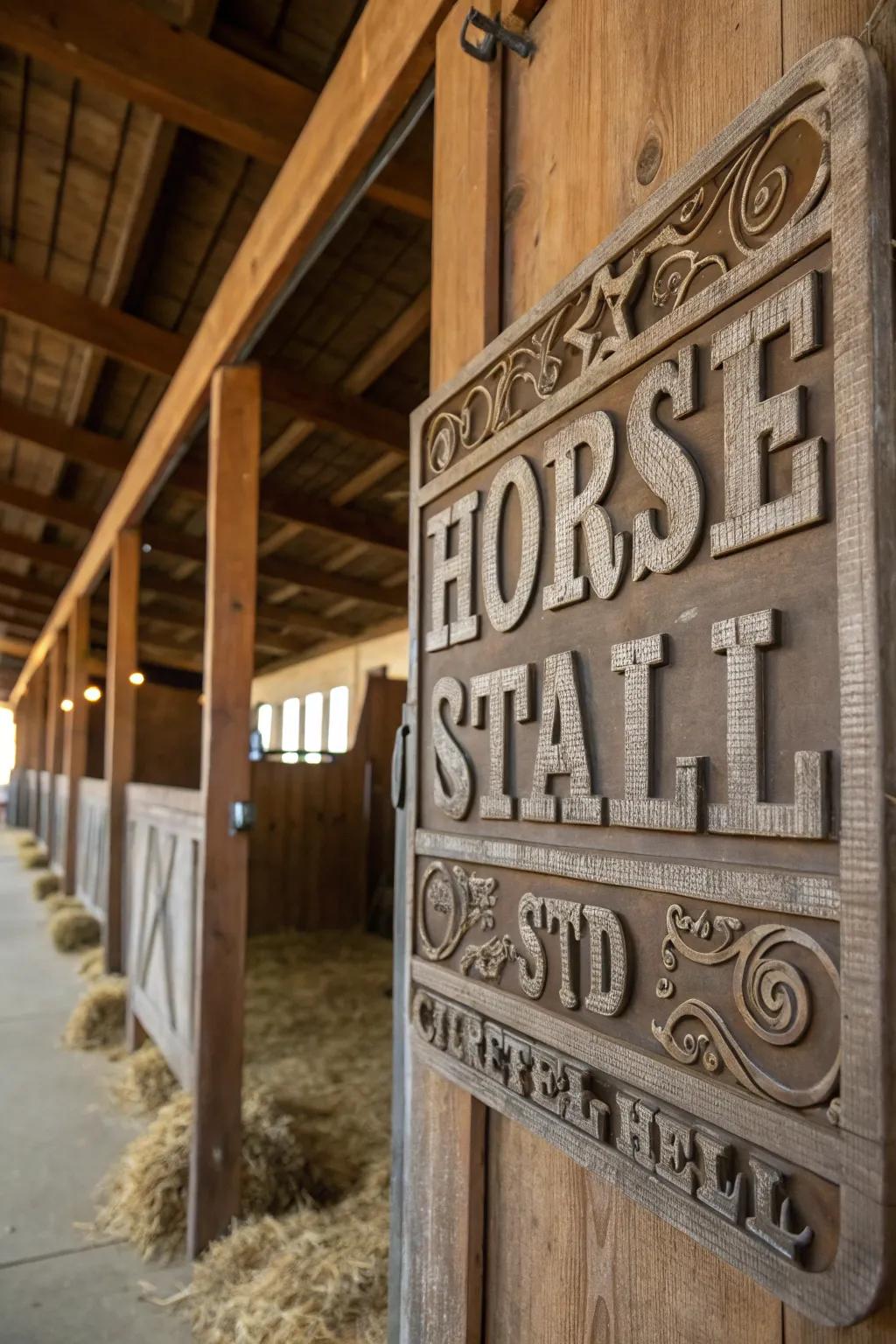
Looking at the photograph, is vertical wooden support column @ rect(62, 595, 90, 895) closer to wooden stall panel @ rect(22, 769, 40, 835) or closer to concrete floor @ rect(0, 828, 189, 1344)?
concrete floor @ rect(0, 828, 189, 1344)

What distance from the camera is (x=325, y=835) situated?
21.0ft

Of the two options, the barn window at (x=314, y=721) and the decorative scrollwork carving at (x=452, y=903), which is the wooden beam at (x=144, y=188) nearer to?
the decorative scrollwork carving at (x=452, y=903)

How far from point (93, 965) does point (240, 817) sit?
3.47 meters

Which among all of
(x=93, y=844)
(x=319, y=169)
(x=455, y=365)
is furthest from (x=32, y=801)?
(x=455, y=365)

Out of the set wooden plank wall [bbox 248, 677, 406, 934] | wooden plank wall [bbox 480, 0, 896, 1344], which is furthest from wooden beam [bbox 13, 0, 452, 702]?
wooden plank wall [bbox 248, 677, 406, 934]

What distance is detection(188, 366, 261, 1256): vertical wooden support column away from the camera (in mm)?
2494

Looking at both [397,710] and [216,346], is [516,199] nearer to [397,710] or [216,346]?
[216,346]

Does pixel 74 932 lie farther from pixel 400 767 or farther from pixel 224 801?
pixel 400 767

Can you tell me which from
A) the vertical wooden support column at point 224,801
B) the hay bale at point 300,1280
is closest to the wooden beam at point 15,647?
the vertical wooden support column at point 224,801

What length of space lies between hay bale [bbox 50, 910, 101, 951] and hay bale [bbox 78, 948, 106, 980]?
1.48 ft

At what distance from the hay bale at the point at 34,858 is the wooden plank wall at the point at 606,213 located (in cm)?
1044

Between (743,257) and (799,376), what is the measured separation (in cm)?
13

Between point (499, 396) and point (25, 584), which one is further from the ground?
point (25, 584)

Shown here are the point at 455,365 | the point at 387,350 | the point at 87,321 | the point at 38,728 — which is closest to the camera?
the point at 455,365
